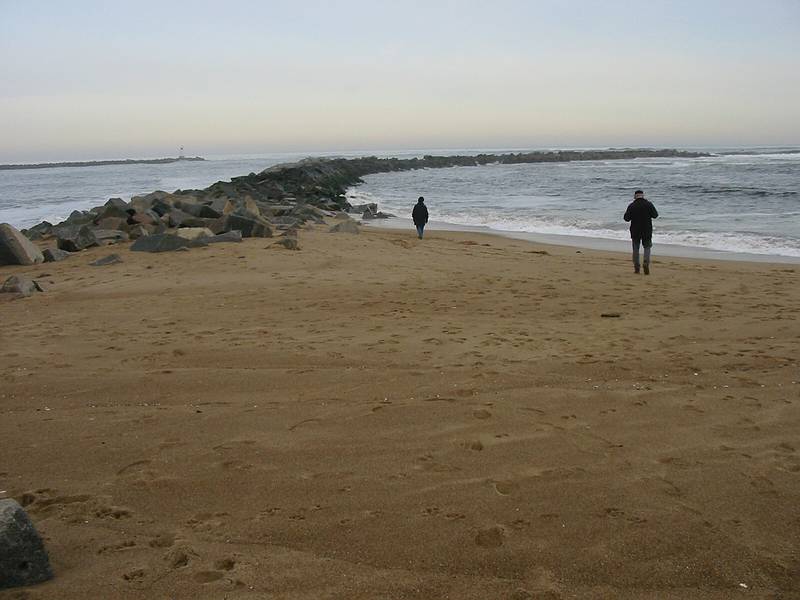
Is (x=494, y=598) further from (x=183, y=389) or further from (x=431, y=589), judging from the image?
(x=183, y=389)

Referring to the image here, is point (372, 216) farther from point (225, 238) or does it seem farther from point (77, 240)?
point (77, 240)

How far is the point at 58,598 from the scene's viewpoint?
2.68m

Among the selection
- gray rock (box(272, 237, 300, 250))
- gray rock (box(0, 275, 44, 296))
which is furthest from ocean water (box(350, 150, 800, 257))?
gray rock (box(0, 275, 44, 296))

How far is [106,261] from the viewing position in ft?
39.7

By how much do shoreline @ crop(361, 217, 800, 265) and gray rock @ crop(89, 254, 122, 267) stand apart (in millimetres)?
9918

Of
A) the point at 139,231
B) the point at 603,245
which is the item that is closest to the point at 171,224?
the point at 139,231

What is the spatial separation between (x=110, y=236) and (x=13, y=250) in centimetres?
265

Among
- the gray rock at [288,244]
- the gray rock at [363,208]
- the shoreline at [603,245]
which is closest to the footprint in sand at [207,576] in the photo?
the gray rock at [288,244]

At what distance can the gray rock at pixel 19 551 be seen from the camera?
2.68 metres

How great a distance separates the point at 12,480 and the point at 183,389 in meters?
1.65

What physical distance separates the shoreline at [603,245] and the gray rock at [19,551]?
12863 mm

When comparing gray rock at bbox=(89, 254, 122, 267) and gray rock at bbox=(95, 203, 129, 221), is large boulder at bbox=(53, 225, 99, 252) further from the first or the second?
gray rock at bbox=(89, 254, 122, 267)

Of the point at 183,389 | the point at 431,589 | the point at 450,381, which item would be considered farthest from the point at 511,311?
the point at 431,589

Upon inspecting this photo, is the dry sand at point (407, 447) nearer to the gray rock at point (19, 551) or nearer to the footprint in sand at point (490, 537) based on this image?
the footprint in sand at point (490, 537)
